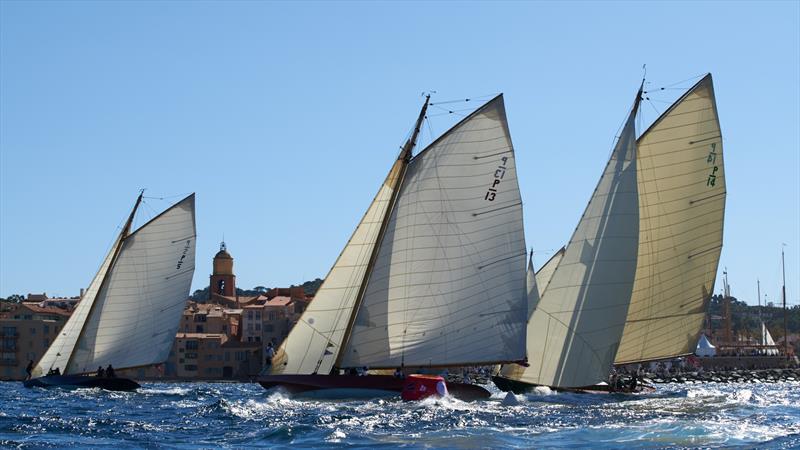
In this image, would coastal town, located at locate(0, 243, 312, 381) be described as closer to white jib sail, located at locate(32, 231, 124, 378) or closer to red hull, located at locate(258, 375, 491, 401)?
white jib sail, located at locate(32, 231, 124, 378)

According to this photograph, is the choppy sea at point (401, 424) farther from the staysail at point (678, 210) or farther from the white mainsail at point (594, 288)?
the staysail at point (678, 210)

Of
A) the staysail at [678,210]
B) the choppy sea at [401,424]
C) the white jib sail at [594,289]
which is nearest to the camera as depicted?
the choppy sea at [401,424]

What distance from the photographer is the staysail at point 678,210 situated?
222 ft

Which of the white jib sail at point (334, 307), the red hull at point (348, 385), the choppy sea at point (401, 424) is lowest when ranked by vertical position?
the choppy sea at point (401, 424)

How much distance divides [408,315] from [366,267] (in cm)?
302

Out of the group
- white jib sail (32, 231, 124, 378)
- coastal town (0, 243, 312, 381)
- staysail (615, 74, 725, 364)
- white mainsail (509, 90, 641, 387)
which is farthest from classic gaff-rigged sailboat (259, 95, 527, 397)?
coastal town (0, 243, 312, 381)

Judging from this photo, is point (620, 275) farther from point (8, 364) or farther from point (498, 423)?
point (8, 364)

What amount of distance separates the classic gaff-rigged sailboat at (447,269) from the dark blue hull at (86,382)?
20.5 metres

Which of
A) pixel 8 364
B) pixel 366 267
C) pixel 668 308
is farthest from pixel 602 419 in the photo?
pixel 8 364

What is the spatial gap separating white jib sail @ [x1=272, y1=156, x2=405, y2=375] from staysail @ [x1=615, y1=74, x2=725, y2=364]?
44.3 feet

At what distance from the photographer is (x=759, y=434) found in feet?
150

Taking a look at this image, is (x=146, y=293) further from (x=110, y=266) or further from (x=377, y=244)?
(x=377, y=244)

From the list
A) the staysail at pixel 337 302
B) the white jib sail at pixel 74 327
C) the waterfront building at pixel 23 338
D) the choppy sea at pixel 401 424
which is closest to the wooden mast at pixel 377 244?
the staysail at pixel 337 302

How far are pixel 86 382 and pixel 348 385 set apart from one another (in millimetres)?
25266
